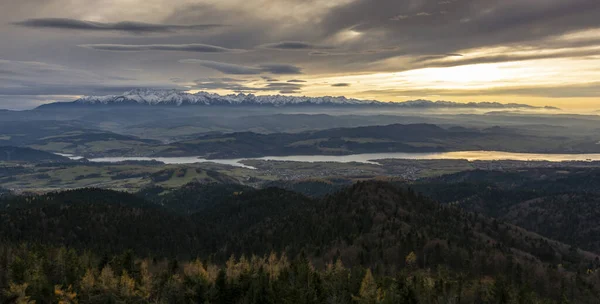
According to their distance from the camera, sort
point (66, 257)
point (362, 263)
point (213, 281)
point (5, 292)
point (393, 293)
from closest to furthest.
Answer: point (5, 292) → point (393, 293) → point (213, 281) → point (66, 257) → point (362, 263)

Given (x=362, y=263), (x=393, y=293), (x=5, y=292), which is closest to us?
(x=5, y=292)

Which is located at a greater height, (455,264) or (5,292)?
(5,292)

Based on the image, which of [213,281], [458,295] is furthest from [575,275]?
[213,281]

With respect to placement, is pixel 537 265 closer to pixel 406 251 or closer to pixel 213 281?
pixel 406 251

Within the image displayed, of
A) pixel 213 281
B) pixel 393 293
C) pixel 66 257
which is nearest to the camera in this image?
pixel 393 293

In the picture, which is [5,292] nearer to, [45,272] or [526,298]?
[45,272]

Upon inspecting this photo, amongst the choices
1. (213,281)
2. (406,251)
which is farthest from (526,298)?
(213,281)

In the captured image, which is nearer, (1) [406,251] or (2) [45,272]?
(2) [45,272]

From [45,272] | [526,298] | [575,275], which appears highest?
[45,272]

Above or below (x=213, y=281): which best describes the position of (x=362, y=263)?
below
